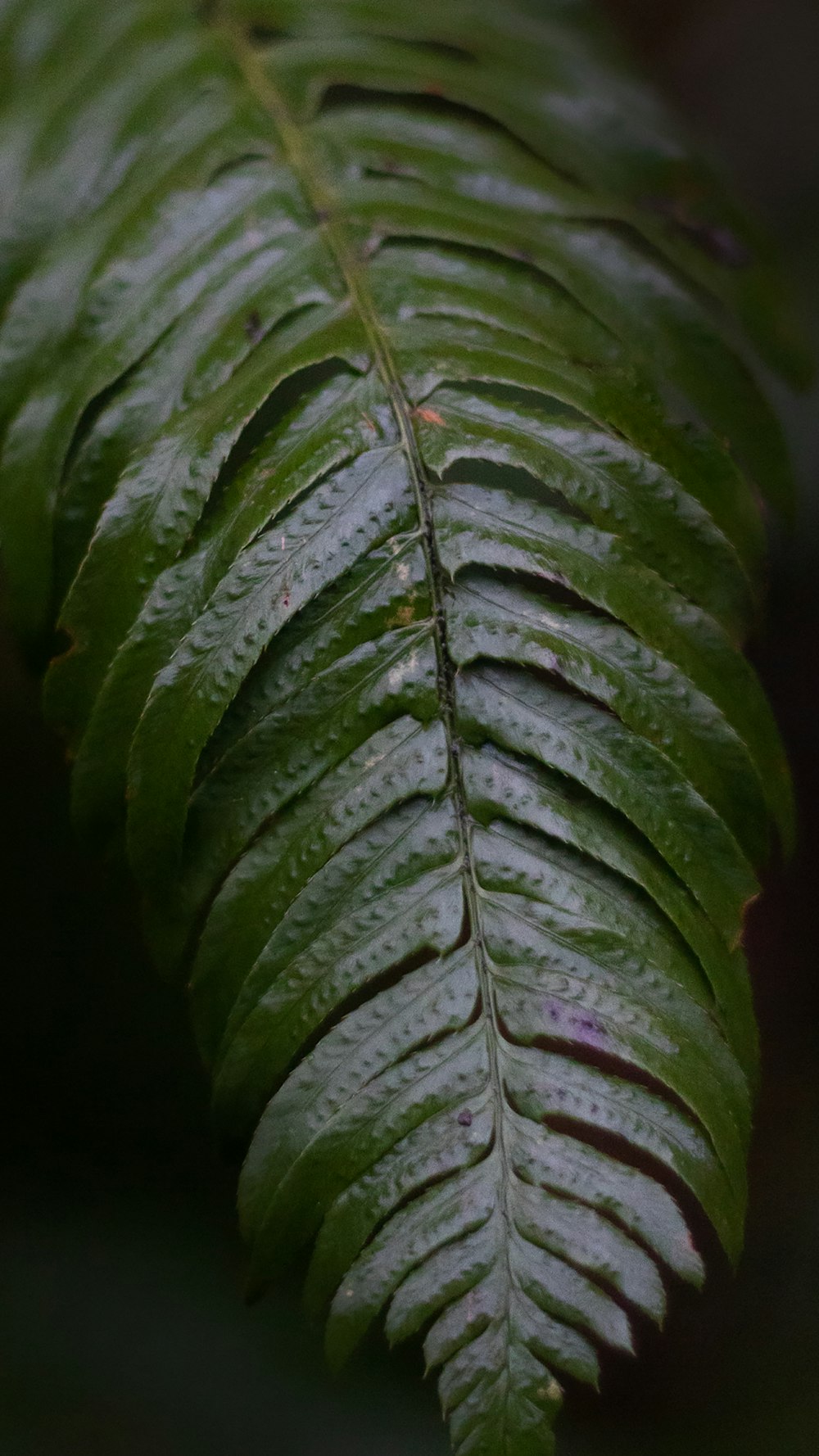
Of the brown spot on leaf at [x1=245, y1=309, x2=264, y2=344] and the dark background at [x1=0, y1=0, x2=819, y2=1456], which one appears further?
the dark background at [x1=0, y1=0, x2=819, y2=1456]

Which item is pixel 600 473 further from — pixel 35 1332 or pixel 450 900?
pixel 35 1332

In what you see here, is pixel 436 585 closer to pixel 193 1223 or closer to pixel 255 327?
pixel 255 327

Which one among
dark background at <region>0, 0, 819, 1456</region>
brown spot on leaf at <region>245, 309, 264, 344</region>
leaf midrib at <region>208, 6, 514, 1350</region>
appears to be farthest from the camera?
dark background at <region>0, 0, 819, 1456</region>

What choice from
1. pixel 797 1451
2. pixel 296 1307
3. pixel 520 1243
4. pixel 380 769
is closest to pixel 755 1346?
pixel 797 1451

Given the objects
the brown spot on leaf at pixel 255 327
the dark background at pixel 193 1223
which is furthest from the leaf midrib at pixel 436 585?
the dark background at pixel 193 1223

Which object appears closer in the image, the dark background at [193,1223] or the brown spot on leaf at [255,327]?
the brown spot on leaf at [255,327]

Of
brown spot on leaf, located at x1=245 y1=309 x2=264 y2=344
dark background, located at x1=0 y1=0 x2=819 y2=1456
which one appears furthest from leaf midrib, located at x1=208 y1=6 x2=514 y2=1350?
dark background, located at x1=0 y1=0 x2=819 y2=1456

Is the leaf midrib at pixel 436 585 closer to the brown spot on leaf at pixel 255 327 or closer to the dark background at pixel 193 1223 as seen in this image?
the brown spot on leaf at pixel 255 327

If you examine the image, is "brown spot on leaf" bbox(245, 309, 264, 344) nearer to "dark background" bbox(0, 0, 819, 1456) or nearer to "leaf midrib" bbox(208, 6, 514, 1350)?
"leaf midrib" bbox(208, 6, 514, 1350)

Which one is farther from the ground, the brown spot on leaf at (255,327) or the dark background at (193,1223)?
the brown spot on leaf at (255,327)
